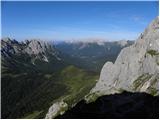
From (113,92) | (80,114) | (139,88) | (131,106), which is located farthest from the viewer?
(139,88)

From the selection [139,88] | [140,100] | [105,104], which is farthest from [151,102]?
[139,88]

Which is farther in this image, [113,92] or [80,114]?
[113,92]

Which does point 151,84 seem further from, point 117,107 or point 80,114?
point 80,114

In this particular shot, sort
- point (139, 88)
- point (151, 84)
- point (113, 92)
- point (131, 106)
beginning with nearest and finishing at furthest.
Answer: point (131, 106)
point (113, 92)
point (151, 84)
point (139, 88)

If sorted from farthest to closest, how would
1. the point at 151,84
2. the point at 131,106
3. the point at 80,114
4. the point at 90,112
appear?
the point at 151,84 < the point at 131,106 < the point at 90,112 < the point at 80,114

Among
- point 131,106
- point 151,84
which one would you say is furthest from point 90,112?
point 151,84

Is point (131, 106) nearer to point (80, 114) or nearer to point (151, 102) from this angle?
point (151, 102)

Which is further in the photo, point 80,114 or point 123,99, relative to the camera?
point 123,99

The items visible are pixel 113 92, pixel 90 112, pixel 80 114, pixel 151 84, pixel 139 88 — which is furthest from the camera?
pixel 139 88

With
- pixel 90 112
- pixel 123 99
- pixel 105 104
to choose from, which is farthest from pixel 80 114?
pixel 123 99
